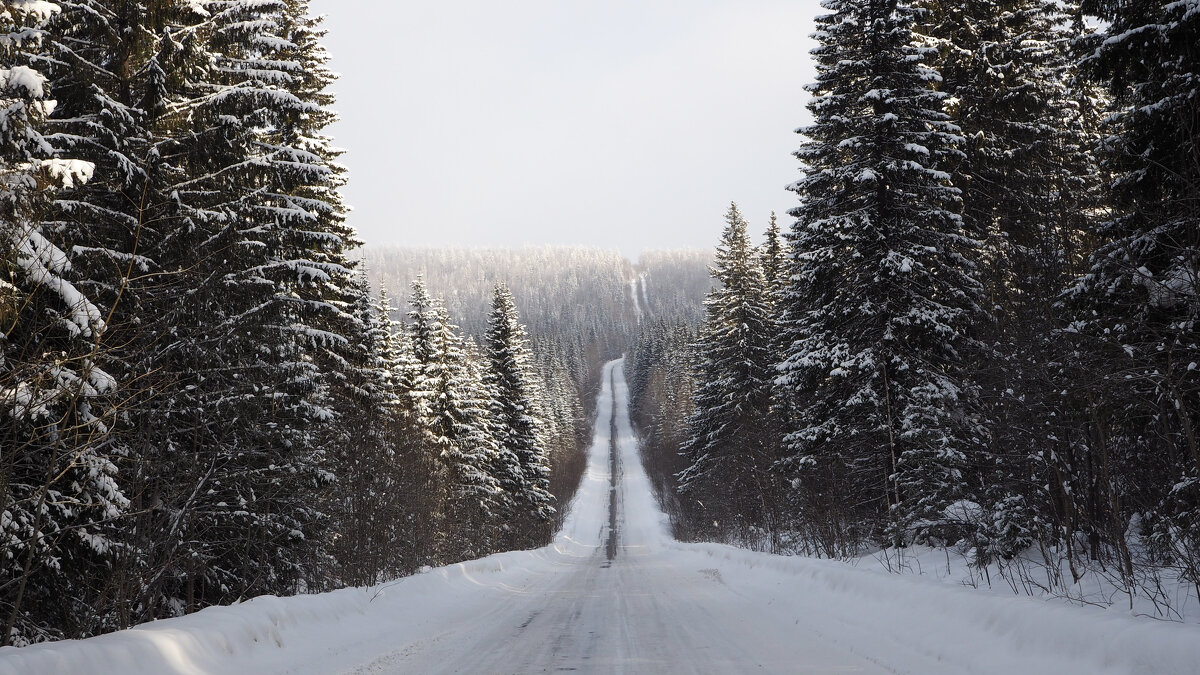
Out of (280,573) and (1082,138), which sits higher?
(1082,138)

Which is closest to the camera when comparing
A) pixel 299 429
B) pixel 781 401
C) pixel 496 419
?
pixel 299 429

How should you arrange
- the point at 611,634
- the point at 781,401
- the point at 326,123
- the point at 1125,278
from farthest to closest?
the point at 781,401, the point at 326,123, the point at 611,634, the point at 1125,278

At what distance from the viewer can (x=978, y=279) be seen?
1708 cm

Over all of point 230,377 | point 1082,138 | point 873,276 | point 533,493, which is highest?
point 1082,138

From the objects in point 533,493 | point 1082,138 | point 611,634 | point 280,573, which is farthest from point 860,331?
point 533,493

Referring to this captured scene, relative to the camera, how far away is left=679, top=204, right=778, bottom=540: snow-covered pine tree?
110 ft

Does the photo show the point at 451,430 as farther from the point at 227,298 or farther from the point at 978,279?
the point at 978,279

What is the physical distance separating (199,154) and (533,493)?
3285 cm

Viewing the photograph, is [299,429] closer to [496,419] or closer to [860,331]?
[860,331]

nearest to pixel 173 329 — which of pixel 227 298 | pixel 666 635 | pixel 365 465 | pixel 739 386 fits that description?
pixel 227 298

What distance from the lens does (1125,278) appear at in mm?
8938

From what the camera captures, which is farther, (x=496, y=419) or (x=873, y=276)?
(x=496, y=419)

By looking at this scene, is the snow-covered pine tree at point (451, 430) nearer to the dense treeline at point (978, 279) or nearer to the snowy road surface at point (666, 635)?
the snowy road surface at point (666, 635)

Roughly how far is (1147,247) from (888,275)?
7727mm
